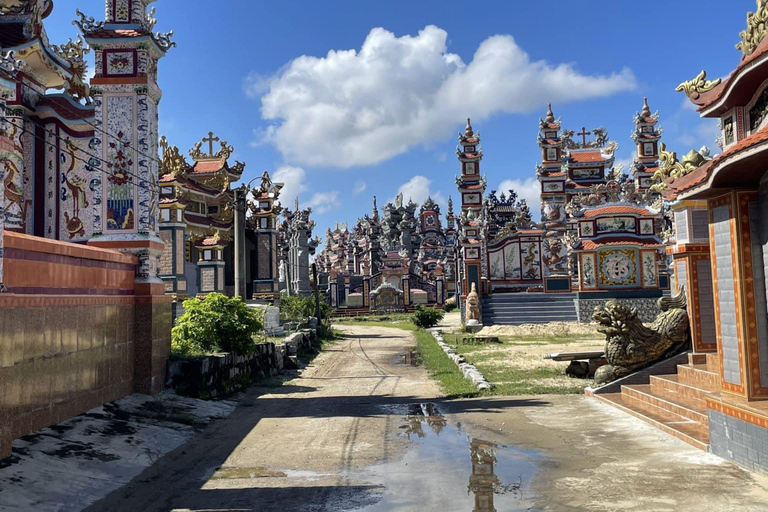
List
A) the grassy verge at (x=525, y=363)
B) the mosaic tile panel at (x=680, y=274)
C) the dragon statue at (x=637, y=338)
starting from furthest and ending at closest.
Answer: the grassy verge at (x=525, y=363) < the mosaic tile panel at (x=680, y=274) < the dragon statue at (x=637, y=338)

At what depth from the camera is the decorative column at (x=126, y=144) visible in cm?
1230

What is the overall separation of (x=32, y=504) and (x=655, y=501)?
5592 mm

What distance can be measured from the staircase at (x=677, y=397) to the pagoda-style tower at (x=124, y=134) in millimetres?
8592

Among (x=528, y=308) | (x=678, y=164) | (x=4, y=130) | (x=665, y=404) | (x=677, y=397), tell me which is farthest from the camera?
(x=528, y=308)

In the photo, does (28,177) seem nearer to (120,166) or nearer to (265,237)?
(120,166)

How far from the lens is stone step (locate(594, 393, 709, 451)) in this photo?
7.94 m

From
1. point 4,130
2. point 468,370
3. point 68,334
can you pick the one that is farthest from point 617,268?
point 4,130

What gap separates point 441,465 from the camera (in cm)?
746

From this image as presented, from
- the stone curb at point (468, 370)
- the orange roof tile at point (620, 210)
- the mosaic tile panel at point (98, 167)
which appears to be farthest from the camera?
the orange roof tile at point (620, 210)

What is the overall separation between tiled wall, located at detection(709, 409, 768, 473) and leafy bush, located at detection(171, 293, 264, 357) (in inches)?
397

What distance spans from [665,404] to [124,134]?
34.3 ft

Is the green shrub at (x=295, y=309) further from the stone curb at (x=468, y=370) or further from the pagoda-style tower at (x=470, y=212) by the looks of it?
Result: the stone curb at (x=468, y=370)

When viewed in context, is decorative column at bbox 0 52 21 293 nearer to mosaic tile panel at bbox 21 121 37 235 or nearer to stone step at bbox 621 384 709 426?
mosaic tile panel at bbox 21 121 37 235

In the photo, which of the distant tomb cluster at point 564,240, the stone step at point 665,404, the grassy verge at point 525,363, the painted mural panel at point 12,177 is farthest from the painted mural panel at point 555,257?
the painted mural panel at point 12,177
